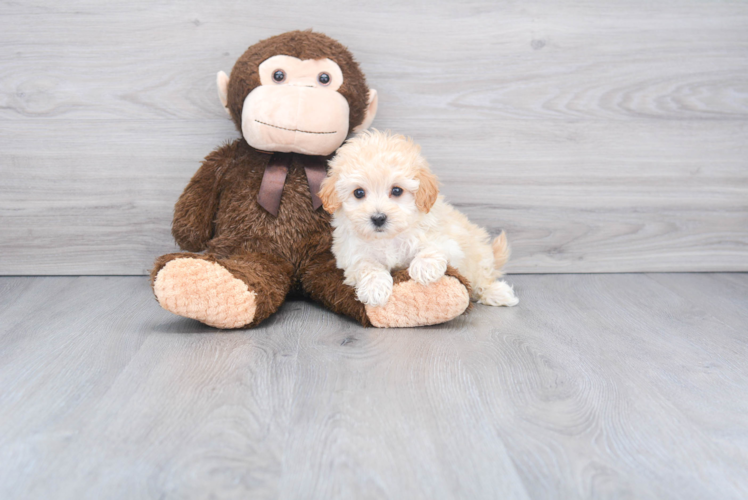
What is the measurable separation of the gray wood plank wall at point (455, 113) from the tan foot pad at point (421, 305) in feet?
1.47

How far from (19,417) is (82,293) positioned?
0.60m

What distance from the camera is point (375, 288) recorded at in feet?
3.19

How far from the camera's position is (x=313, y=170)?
46.1 inches

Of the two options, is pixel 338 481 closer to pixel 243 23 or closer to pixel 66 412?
pixel 66 412

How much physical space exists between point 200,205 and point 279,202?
0.53ft

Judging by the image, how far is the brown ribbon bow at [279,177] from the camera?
1.15 meters

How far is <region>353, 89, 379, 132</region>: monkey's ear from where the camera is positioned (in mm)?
1207

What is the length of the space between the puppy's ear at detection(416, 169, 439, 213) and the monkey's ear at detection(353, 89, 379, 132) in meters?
0.29

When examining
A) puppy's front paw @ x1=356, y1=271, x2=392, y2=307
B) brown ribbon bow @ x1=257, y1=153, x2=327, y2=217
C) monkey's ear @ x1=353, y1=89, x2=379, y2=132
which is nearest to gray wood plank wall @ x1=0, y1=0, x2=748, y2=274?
monkey's ear @ x1=353, y1=89, x2=379, y2=132

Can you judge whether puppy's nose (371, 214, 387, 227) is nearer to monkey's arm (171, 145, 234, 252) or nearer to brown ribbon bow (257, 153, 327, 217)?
brown ribbon bow (257, 153, 327, 217)

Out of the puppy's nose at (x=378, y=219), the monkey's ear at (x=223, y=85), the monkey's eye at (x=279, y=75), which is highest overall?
the monkey's eye at (x=279, y=75)

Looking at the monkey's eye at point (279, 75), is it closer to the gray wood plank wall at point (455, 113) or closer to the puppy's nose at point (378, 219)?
the gray wood plank wall at point (455, 113)

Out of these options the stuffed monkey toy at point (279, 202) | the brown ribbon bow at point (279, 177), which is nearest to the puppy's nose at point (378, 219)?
the stuffed monkey toy at point (279, 202)

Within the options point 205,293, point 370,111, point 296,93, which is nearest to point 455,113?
point 370,111
